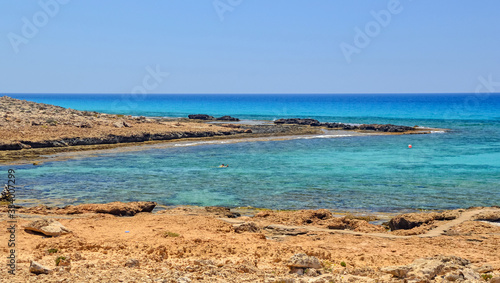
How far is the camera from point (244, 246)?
13.5 meters

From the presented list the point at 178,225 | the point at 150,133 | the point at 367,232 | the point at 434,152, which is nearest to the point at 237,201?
the point at 178,225

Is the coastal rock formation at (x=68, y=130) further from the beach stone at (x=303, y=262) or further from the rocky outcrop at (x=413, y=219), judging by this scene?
the beach stone at (x=303, y=262)

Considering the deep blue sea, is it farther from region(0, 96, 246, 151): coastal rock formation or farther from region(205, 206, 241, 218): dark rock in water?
region(0, 96, 246, 151): coastal rock formation

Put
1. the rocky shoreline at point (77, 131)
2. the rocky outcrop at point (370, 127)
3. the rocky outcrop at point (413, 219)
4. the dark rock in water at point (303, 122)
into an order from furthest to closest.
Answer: the dark rock in water at point (303, 122) < the rocky outcrop at point (370, 127) < the rocky shoreline at point (77, 131) < the rocky outcrop at point (413, 219)

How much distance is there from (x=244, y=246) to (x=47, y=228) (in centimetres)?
592

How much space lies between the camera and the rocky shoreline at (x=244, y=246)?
1069 cm

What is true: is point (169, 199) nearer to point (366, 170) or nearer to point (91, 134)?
point (366, 170)

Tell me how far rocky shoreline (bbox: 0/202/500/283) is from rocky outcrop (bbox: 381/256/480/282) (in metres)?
0.02

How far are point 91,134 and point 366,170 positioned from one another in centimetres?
2627

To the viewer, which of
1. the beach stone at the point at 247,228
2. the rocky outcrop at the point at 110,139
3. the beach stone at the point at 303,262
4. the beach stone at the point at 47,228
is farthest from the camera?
the rocky outcrop at the point at 110,139

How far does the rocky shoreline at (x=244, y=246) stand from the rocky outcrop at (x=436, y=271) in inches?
0.8

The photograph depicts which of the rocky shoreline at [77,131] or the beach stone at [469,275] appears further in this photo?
the rocky shoreline at [77,131]

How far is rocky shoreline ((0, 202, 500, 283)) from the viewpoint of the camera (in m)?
10.7

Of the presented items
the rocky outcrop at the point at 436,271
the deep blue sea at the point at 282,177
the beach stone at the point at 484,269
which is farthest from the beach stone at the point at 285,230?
the beach stone at the point at 484,269
